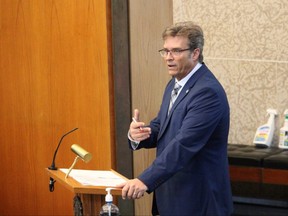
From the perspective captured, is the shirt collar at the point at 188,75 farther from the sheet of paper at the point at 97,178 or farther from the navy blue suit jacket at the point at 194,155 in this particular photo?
the sheet of paper at the point at 97,178

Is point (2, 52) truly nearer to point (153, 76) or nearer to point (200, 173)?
point (153, 76)

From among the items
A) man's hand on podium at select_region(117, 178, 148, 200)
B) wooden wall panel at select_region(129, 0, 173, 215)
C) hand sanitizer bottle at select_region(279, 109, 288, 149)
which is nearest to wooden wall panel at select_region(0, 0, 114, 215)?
wooden wall panel at select_region(129, 0, 173, 215)

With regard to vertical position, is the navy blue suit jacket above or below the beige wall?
below

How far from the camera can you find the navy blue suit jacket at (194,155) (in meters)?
3.15

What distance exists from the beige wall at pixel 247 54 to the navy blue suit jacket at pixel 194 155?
1002mm

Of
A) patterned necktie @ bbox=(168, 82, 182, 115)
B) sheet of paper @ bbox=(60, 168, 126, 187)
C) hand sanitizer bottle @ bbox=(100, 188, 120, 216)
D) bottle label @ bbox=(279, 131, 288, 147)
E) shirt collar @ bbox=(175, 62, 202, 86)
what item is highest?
shirt collar @ bbox=(175, 62, 202, 86)

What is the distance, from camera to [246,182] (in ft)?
13.1

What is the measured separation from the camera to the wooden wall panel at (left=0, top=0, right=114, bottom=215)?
478 cm

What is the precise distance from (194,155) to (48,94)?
216 cm

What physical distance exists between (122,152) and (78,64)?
71cm

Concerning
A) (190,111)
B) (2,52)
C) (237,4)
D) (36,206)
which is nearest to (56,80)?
(2,52)

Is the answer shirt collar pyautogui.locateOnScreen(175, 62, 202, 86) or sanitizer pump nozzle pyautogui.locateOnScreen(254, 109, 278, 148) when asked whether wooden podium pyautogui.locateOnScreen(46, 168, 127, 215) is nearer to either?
shirt collar pyautogui.locateOnScreen(175, 62, 202, 86)

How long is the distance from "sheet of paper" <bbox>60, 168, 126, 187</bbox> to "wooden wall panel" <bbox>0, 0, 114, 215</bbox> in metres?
1.46

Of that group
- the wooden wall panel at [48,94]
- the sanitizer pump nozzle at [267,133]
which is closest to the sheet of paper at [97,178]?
the sanitizer pump nozzle at [267,133]
